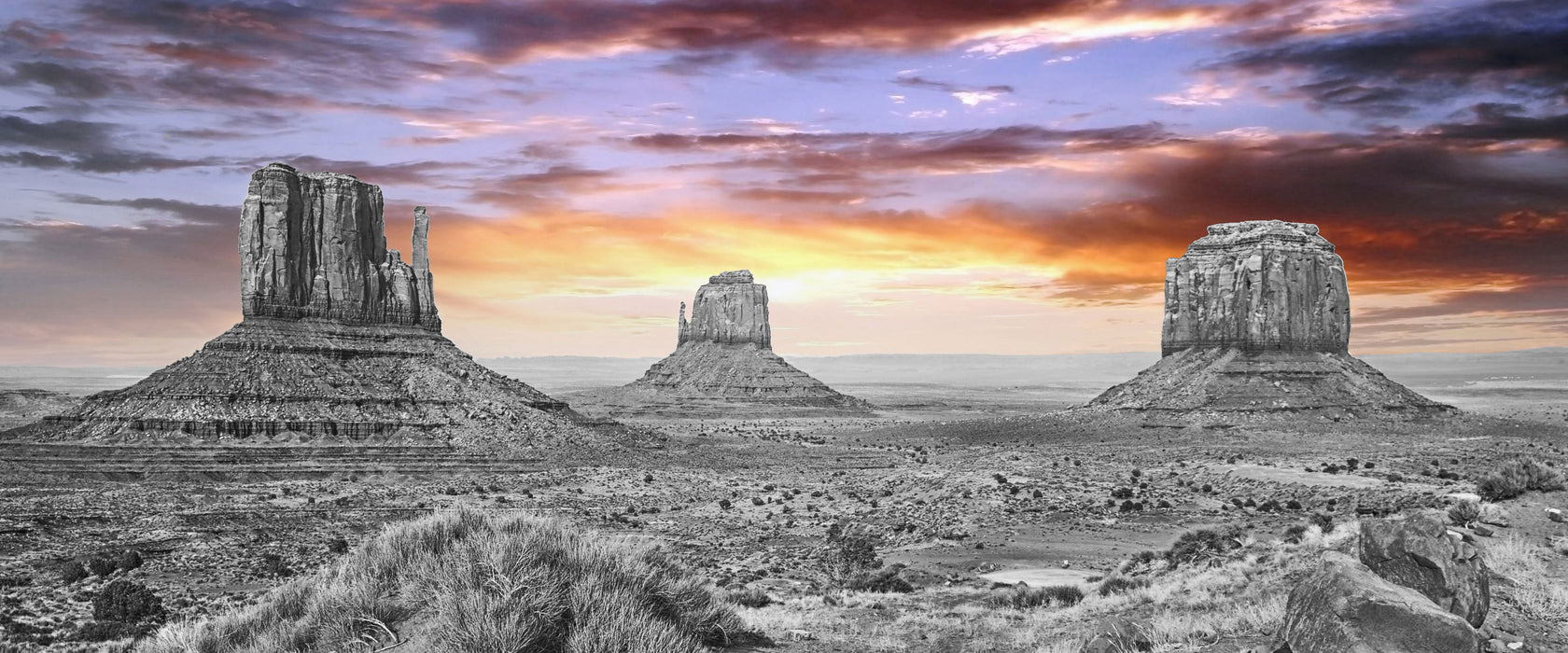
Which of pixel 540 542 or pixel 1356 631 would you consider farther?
pixel 540 542

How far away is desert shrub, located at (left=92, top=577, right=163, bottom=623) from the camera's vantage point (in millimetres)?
19156

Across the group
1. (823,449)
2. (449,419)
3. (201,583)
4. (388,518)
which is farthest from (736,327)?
(201,583)

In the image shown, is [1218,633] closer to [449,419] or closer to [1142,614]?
[1142,614]

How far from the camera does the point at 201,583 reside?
23.6 meters

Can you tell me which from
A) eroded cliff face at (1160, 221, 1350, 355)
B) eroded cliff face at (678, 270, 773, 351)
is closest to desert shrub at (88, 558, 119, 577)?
eroded cliff face at (1160, 221, 1350, 355)

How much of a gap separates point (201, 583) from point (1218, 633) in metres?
23.0

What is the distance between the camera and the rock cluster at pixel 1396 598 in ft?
26.9

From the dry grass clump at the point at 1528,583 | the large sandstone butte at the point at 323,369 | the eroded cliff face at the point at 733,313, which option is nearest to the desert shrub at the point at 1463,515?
the dry grass clump at the point at 1528,583

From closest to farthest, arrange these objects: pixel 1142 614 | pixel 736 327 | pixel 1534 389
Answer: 1. pixel 1142 614
2. pixel 736 327
3. pixel 1534 389

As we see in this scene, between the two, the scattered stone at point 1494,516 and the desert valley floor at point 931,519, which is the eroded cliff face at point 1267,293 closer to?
the desert valley floor at point 931,519

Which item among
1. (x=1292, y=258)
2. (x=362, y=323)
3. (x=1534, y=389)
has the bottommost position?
(x=1534, y=389)

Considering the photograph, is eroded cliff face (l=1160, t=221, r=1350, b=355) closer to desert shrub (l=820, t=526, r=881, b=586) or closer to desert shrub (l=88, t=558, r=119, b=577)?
desert shrub (l=820, t=526, r=881, b=586)

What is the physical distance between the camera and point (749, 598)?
63.2ft

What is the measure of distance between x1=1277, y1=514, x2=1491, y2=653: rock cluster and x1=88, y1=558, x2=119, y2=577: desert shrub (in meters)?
26.5
